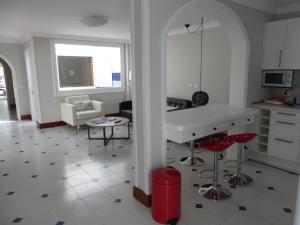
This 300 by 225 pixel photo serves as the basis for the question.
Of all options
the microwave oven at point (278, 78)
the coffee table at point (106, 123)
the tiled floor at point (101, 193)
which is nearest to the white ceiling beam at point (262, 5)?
the microwave oven at point (278, 78)

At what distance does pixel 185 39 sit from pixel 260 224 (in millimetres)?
4880

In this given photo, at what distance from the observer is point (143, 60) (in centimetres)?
234

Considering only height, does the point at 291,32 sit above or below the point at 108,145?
above

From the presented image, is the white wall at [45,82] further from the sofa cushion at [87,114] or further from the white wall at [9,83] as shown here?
the white wall at [9,83]

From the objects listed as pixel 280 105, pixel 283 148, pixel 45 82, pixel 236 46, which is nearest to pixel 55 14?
pixel 45 82

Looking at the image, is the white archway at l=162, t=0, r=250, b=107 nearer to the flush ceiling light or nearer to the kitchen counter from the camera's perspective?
the kitchen counter

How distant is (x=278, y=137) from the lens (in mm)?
3555

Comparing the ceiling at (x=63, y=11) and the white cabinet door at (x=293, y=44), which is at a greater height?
the ceiling at (x=63, y=11)

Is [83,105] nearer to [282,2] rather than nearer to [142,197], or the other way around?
[142,197]

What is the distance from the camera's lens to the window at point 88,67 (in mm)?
6925

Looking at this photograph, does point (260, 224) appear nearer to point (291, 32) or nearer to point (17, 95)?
point (291, 32)

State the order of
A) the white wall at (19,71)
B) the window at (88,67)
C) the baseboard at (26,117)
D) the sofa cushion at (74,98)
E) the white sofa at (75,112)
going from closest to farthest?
the white sofa at (75,112)
the sofa cushion at (74,98)
the window at (88,67)
the white wall at (19,71)
the baseboard at (26,117)

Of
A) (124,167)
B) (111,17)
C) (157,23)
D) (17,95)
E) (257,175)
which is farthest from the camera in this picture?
(17,95)

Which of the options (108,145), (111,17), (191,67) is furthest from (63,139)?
(191,67)
